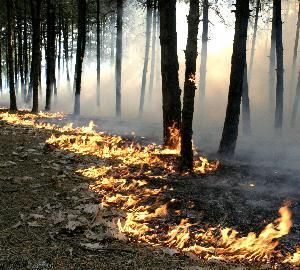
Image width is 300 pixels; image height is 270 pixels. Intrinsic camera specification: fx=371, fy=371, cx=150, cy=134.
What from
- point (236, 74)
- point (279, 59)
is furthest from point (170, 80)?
point (279, 59)

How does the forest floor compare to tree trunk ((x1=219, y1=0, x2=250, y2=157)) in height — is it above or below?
below

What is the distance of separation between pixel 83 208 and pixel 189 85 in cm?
350

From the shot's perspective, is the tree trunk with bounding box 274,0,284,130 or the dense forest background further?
the dense forest background

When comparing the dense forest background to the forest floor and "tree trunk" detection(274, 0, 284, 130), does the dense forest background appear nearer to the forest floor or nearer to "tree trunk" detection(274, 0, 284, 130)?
"tree trunk" detection(274, 0, 284, 130)

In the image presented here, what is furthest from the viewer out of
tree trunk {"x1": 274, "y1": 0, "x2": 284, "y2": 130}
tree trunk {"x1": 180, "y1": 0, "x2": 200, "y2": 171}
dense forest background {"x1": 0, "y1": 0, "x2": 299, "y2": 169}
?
dense forest background {"x1": 0, "y1": 0, "x2": 299, "y2": 169}

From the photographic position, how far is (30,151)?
841 centimetres

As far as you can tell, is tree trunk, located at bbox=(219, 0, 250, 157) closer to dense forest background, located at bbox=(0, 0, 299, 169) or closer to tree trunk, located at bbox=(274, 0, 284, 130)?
dense forest background, located at bbox=(0, 0, 299, 169)

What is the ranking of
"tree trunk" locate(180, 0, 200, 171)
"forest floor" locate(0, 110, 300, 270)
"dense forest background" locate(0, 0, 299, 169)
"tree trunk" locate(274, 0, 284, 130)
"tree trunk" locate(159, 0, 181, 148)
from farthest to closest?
"dense forest background" locate(0, 0, 299, 169)
"tree trunk" locate(274, 0, 284, 130)
"tree trunk" locate(159, 0, 181, 148)
"tree trunk" locate(180, 0, 200, 171)
"forest floor" locate(0, 110, 300, 270)

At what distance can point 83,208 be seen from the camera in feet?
17.6

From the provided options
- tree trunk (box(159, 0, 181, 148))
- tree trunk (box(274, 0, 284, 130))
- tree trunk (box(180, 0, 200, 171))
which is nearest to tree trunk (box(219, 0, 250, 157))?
tree trunk (box(159, 0, 181, 148))

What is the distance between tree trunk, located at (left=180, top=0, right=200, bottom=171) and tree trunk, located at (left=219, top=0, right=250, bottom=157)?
2.74 meters

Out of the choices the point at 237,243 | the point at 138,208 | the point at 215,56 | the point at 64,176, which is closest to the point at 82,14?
the point at 64,176

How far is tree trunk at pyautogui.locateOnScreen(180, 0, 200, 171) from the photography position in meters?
7.29

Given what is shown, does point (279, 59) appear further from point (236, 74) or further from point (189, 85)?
point (189, 85)
